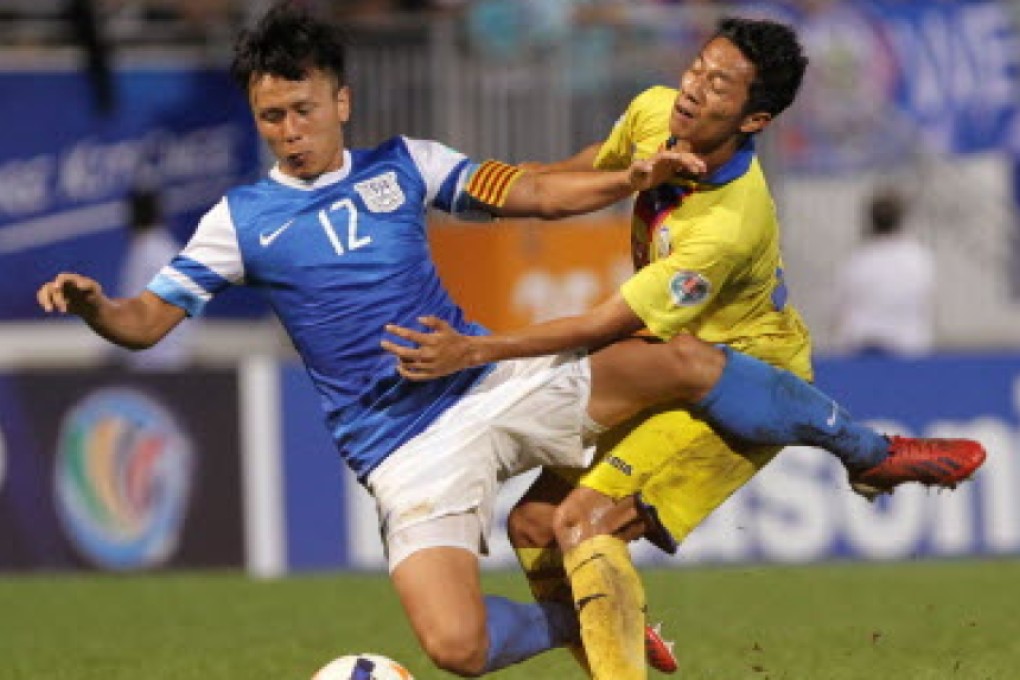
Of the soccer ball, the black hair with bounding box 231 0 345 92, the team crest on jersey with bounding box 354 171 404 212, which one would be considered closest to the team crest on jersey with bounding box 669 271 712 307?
the team crest on jersey with bounding box 354 171 404 212

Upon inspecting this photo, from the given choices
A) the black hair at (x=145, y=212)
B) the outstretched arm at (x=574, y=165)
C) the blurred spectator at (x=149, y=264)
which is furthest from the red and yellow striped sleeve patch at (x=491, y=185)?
the black hair at (x=145, y=212)

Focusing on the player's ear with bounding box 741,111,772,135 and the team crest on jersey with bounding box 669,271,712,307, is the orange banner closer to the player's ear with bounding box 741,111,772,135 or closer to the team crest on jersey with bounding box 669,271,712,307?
the player's ear with bounding box 741,111,772,135

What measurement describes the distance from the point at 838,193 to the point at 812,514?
4874 millimetres

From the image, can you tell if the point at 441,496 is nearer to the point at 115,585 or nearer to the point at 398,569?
the point at 398,569

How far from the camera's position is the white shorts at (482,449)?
8.02 m

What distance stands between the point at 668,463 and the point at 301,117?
1610 mm

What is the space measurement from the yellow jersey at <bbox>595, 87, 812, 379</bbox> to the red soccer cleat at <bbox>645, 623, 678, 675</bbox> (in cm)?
102

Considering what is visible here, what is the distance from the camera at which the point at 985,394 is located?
1415cm

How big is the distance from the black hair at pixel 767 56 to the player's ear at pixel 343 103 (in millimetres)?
1162

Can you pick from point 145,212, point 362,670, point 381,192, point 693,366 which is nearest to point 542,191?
point 381,192

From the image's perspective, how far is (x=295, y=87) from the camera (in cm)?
793

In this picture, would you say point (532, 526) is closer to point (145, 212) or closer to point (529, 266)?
point (529, 266)

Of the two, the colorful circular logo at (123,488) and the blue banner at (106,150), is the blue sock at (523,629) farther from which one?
the blue banner at (106,150)

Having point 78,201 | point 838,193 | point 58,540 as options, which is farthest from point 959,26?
point 58,540
